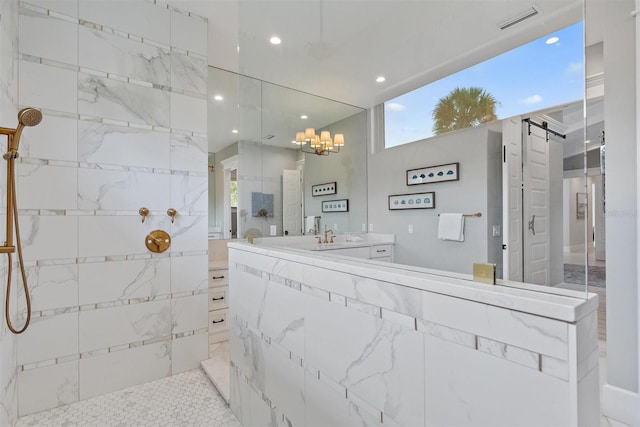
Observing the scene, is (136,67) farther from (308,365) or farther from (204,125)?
(308,365)

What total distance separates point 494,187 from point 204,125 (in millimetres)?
2411

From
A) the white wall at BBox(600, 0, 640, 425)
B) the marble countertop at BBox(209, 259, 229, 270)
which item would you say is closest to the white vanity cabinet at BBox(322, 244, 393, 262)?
the white wall at BBox(600, 0, 640, 425)

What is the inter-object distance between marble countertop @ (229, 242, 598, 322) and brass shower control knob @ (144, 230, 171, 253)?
67.9 inches

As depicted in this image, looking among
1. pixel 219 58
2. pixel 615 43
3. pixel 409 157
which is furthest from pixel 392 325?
pixel 219 58

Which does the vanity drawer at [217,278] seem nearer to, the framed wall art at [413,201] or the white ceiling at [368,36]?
the white ceiling at [368,36]

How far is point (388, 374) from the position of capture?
102 centimetres

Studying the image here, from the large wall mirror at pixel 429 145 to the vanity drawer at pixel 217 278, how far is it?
35.8 inches

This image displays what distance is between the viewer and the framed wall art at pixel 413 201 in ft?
3.88

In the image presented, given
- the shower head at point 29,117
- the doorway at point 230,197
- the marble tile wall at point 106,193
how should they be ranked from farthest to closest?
1. the doorway at point 230,197
2. the marble tile wall at point 106,193
3. the shower head at point 29,117

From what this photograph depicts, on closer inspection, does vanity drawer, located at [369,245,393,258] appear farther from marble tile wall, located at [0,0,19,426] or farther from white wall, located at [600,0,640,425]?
marble tile wall, located at [0,0,19,426]

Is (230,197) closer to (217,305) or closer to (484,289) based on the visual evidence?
(217,305)

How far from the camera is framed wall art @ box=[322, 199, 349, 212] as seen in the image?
5.30 feet

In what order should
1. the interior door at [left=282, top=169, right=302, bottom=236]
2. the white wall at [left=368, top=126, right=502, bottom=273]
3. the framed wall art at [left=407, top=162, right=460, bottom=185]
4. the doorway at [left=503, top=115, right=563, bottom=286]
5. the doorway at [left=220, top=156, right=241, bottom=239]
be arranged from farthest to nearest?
the doorway at [left=220, top=156, right=241, bottom=239] → the interior door at [left=282, top=169, right=302, bottom=236] → the framed wall art at [left=407, top=162, right=460, bottom=185] → the white wall at [left=368, top=126, right=502, bottom=273] → the doorway at [left=503, top=115, right=563, bottom=286]

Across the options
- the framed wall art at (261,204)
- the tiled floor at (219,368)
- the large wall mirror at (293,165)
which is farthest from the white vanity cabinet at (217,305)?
the framed wall art at (261,204)
